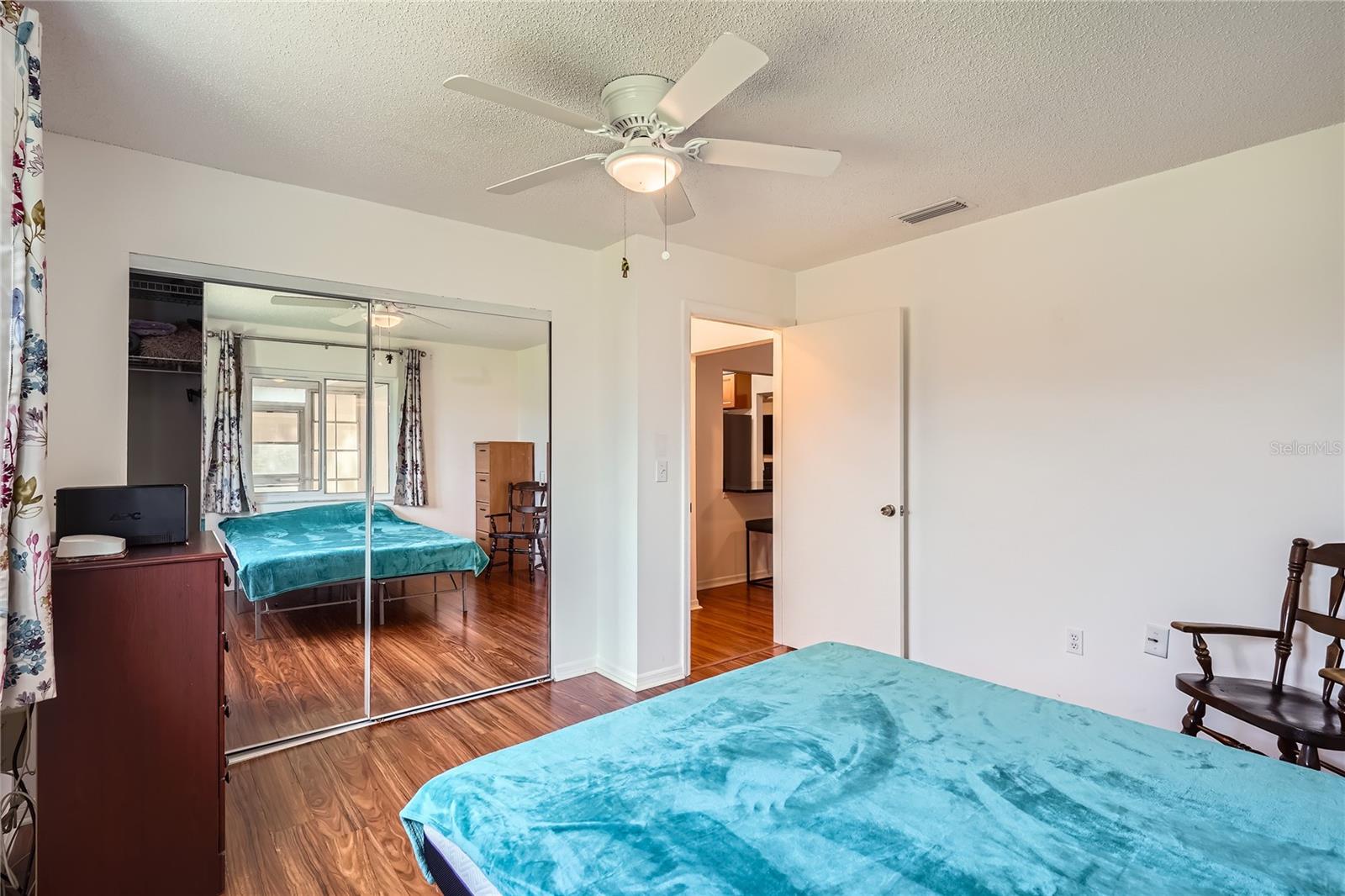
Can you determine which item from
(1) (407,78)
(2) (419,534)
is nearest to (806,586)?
(2) (419,534)

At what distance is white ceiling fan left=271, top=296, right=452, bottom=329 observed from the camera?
290 cm

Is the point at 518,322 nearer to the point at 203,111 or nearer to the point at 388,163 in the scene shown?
the point at 388,163

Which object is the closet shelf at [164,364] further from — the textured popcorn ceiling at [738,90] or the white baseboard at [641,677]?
the white baseboard at [641,677]

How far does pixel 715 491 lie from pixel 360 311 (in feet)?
11.9

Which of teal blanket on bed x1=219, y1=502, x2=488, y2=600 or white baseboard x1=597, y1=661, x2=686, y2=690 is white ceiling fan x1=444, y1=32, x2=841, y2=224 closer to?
teal blanket on bed x1=219, y1=502, x2=488, y2=600

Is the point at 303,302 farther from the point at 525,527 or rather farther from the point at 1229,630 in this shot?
the point at 1229,630

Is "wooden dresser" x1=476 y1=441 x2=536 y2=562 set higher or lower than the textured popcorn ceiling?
lower

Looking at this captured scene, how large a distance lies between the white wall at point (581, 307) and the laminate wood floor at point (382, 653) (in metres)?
0.25

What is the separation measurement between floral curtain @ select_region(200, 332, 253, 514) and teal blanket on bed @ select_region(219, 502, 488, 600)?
10cm

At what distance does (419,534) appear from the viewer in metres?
3.29

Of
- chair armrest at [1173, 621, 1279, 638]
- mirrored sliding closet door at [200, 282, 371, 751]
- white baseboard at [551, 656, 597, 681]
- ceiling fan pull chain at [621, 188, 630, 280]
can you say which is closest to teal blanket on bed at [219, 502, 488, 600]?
mirrored sliding closet door at [200, 282, 371, 751]

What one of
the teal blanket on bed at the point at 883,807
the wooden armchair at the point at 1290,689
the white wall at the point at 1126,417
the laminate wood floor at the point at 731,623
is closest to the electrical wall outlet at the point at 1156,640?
the white wall at the point at 1126,417

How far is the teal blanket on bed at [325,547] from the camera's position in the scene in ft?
9.29

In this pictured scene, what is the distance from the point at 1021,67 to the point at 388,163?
2.26 m
